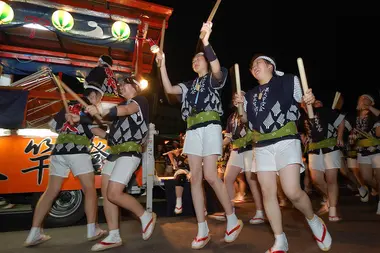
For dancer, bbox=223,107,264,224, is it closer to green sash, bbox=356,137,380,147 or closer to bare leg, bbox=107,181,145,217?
bare leg, bbox=107,181,145,217

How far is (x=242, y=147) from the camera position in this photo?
4.80m

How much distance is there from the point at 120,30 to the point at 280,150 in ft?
16.7

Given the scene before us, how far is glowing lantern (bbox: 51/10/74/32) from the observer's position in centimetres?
617

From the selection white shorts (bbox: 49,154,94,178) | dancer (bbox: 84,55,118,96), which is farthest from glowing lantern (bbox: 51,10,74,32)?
white shorts (bbox: 49,154,94,178)

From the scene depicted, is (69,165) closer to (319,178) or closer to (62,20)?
(62,20)

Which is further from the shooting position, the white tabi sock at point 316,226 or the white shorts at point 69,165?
the white shorts at point 69,165

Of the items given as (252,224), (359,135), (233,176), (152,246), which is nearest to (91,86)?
(152,246)

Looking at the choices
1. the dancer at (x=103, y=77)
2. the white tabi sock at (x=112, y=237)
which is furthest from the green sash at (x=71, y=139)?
the white tabi sock at (x=112, y=237)

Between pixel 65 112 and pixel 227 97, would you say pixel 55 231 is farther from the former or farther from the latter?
pixel 227 97

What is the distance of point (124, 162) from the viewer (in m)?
3.38

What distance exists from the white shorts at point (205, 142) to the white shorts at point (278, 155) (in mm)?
488

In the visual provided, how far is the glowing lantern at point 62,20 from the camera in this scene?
617 cm

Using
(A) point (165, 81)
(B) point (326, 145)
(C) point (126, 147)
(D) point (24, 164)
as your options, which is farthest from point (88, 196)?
(B) point (326, 145)

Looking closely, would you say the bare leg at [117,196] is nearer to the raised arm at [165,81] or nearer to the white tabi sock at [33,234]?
the white tabi sock at [33,234]
